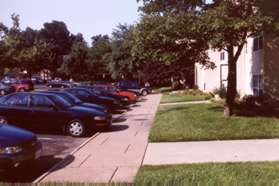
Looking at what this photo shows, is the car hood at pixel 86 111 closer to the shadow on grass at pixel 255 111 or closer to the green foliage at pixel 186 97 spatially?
the shadow on grass at pixel 255 111

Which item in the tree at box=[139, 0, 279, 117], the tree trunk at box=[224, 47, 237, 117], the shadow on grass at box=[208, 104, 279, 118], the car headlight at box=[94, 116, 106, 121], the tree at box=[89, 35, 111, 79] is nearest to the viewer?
the car headlight at box=[94, 116, 106, 121]

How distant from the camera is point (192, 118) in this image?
1827 centimetres

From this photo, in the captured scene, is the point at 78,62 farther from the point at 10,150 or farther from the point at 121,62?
the point at 10,150

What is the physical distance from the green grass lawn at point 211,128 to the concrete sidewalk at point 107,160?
757mm

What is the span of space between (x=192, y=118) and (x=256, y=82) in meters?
7.02

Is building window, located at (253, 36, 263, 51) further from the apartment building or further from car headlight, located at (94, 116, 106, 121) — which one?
car headlight, located at (94, 116, 106, 121)

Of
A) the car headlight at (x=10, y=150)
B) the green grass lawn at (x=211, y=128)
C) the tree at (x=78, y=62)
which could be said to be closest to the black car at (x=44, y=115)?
the green grass lawn at (x=211, y=128)

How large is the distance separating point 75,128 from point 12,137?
5.55 meters

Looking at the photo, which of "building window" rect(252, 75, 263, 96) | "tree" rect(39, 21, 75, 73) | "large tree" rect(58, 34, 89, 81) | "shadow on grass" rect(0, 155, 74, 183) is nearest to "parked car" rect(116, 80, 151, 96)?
"building window" rect(252, 75, 263, 96)

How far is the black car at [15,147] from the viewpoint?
9109mm

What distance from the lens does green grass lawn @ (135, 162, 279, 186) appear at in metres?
8.22

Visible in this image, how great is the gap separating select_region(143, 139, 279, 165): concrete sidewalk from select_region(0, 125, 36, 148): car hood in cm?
259

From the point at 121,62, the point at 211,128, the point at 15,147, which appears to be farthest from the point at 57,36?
the point at 15,147

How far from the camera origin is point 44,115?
15.0 meters
